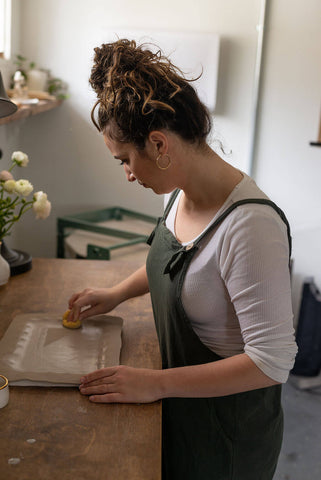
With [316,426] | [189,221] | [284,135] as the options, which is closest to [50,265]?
[189,221]

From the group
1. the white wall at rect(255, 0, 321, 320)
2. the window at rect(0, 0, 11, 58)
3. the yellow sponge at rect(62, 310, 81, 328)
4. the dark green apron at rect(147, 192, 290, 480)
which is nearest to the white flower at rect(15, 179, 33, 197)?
the yellow sponge at rect(62, 310, 81, 328)

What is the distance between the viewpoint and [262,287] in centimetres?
92

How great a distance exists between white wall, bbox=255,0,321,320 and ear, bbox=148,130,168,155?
2.28m

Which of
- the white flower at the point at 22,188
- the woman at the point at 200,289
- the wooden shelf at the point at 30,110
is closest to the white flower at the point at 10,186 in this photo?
the white flower at the point at 22,188

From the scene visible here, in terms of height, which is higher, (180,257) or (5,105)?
(5,105)

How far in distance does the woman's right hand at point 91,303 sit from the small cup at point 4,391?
32 centimetres

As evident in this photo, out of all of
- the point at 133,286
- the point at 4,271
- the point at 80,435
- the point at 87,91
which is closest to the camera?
the point at 80,435

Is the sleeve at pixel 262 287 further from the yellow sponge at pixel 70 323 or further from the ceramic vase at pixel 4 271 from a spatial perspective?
the ceramic vase at pixel 4 271

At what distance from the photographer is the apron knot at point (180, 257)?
107cm

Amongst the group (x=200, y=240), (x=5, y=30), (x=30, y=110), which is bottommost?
(x=200, y=240)

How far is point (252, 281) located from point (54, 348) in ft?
1.62

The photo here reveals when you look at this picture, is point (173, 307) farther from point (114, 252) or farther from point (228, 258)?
point (114, 252)

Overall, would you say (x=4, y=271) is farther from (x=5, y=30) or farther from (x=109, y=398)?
(x=5, y=30)

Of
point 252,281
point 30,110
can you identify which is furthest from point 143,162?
point 30,110
